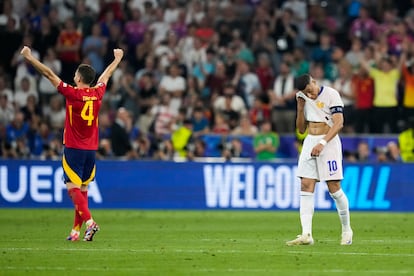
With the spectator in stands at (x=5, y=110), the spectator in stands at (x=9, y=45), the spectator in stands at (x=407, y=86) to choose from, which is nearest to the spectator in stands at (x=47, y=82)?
the spectator in stands at (x=5, y=110)

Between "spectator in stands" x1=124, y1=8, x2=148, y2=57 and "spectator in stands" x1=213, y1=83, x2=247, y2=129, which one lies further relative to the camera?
"spectator in stands" x1=124, y1=8, x2=148, y2=57

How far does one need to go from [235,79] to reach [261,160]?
11.5ft

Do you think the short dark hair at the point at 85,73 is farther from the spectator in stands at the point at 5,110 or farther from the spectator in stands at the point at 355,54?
the spectator in stands at the point at 355,54

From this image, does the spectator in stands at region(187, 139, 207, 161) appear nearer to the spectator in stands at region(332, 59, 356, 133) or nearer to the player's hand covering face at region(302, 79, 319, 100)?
the spectator in stands at region(332, 59, 356, 133)

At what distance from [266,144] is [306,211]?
36.6 feet

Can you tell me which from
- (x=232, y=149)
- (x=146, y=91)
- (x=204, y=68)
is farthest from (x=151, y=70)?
(x=232, y=149)

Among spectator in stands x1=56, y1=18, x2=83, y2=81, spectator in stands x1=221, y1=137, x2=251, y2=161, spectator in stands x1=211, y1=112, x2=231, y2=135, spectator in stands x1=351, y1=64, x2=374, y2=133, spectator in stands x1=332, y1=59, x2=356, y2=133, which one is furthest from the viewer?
spectator in stands x1=56, y1=18, x2=83, y2=81

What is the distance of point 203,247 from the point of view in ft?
50.7

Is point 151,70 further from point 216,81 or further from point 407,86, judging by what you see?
point 407,86

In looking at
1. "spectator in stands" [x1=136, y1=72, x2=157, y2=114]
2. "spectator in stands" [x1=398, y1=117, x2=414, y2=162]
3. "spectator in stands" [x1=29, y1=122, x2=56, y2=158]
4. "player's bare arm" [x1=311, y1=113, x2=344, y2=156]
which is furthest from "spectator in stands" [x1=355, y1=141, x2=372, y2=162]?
"player's bare arm" [x1=311, y1=113, x2=344, y2=156]

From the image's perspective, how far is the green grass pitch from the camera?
12688 mm

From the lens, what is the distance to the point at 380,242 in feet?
53.7

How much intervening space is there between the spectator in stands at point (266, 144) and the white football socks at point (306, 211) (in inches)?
431

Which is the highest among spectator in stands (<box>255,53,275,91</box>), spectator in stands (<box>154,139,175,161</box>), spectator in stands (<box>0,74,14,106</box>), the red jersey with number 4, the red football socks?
the red jersey with number 4
